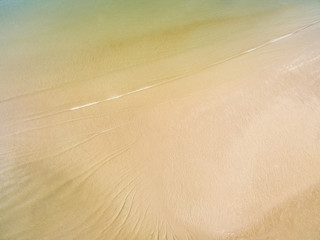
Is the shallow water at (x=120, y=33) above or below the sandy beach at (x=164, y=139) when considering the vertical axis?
above

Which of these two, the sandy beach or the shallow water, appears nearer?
the sandy beach

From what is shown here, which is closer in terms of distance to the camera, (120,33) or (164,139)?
(164,139)

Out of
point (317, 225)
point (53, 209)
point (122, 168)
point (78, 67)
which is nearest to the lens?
point (317, 225)

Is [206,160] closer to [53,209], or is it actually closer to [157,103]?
[157,103]

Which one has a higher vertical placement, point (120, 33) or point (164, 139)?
point (120, 33)

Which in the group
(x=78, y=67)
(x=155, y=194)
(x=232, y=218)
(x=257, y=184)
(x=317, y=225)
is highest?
(x=78, y=67)

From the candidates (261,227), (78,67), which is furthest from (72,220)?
(78,67)

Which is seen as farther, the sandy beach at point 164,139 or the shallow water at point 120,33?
the shallow water at point 120,33

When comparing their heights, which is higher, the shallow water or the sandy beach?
the shallow water
